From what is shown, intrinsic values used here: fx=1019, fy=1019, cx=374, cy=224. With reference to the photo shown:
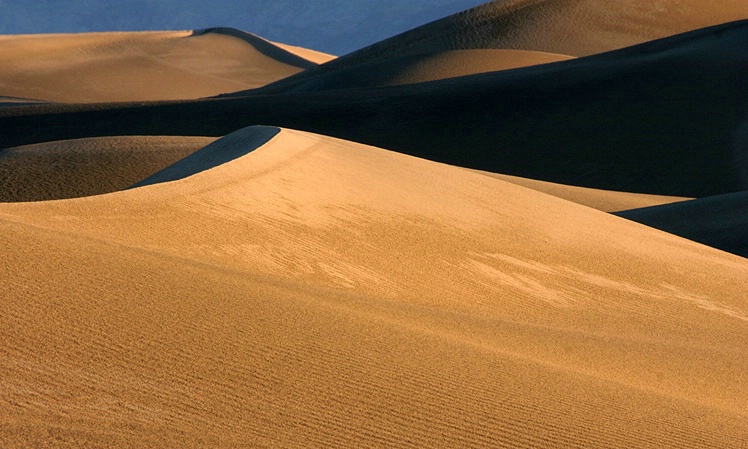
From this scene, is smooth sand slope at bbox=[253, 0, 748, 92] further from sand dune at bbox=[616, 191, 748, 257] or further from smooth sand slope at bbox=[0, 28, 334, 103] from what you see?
sand dune at bbox=[616, 191, 748, 257]

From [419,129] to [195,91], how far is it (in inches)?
1628

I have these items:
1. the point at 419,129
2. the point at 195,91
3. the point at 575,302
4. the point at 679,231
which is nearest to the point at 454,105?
the point at 419,129

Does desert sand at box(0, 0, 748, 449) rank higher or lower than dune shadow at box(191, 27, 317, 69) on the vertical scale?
lower

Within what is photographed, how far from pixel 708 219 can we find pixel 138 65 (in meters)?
65.5

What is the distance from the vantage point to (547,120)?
111 ft

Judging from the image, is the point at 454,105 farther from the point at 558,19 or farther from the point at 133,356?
the point at 133,356

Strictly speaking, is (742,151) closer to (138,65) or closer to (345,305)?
(345,305)

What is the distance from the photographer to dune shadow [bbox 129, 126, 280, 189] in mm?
12938

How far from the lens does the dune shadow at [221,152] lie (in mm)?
12938

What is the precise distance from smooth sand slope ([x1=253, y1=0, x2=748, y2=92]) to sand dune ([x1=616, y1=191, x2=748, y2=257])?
3602cm

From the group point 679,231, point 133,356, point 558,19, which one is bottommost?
point 679,231

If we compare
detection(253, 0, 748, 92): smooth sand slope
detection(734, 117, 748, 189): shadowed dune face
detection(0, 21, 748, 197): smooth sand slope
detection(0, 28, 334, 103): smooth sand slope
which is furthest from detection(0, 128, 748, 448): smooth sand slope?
detection(0, 28, 334, 103): smooth sand slope

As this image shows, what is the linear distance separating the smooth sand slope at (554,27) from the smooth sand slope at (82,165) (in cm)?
3573

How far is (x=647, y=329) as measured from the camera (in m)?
9.31
